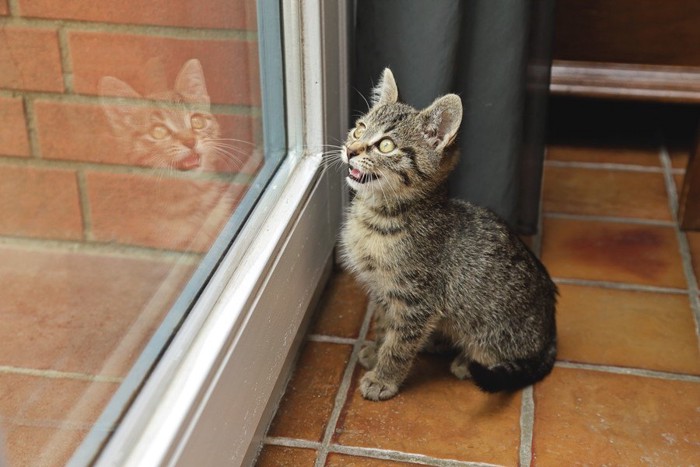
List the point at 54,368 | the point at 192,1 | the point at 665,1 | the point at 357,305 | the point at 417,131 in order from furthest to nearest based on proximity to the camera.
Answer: the point at 665,1 → the point at 357,305 → the point at 417,131 → the point at 192,1 → the point at 54,368

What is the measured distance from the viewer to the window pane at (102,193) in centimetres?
100

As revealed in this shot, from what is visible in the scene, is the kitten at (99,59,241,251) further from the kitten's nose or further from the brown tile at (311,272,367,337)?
the brown tile at (311,272,367,337)

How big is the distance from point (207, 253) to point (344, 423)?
0.44m

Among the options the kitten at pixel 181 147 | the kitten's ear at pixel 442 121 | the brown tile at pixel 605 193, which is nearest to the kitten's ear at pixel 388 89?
the kitten's ear at pixel 442 121

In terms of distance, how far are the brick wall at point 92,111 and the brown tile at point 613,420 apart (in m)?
0.73

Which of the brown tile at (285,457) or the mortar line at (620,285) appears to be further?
the mortar line at (620,285)

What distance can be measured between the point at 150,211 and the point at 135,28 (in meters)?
0.27

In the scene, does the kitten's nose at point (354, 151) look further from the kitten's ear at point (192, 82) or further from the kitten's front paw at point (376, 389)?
the kitten's front paw at point (376, 389)

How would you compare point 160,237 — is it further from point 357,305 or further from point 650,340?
point 650,340

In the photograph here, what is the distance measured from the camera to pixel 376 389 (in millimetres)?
1590

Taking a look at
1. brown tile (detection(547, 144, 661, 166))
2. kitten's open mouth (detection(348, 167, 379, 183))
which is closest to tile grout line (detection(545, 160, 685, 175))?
brown tile (detection(547, 144, 661, 166))

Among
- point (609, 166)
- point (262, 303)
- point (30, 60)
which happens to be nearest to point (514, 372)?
point (262, 303)

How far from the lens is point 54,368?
1.07 m

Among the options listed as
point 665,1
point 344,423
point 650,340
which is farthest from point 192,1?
point 665,1
